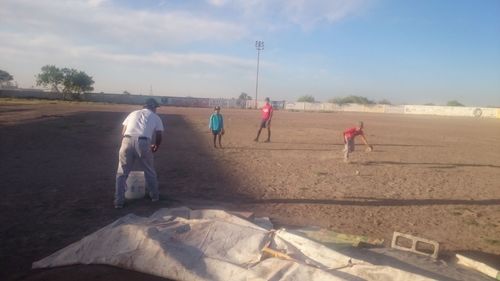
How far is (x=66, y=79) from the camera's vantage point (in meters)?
85.9

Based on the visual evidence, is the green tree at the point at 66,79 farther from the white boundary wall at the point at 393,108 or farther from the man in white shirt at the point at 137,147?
the man in white shirt at the point at 137,147

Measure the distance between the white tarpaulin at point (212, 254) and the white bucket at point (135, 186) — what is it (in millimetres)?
2212

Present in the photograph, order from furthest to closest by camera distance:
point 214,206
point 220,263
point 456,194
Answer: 1. point 456,194
2. point 214,206
3. point 220,263

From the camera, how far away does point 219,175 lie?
9891 mm

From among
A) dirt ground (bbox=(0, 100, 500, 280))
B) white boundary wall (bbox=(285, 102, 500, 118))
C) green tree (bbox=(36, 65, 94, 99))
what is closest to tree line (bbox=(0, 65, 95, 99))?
green tree (bbox=(36, 65, 94, 99))

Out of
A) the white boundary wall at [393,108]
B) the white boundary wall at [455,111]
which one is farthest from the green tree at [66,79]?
the white boundary wall at [455,111]

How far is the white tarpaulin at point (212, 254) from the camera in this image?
395 centimetres

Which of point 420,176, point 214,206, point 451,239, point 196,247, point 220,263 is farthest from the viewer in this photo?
point 420,176

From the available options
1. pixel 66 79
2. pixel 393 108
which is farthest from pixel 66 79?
pixel 393 108

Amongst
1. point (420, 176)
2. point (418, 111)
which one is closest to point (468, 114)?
point (418, 111)

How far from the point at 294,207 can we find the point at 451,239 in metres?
2.45

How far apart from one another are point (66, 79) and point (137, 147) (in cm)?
8779

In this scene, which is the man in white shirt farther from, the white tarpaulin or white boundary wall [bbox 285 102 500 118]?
white boundary wall [bbox 285 102 500 118]

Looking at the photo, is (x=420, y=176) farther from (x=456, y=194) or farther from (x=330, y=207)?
(x=330, y=207)
